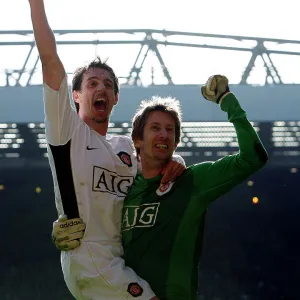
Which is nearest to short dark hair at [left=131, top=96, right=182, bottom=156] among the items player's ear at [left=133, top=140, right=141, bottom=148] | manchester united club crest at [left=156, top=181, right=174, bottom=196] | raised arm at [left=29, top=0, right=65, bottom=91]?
player's ear at [left=133, top=140, right=141, bottom=148]

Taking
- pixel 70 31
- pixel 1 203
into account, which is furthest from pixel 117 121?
pixel 1 203

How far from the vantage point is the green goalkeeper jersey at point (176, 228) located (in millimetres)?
4008

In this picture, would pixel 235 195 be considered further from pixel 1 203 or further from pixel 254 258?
pixel 1 203

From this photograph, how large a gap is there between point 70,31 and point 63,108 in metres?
7.71

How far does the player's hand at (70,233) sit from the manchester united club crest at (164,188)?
1.27ft

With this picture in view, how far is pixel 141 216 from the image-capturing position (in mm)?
4129

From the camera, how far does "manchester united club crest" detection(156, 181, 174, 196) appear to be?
13.6ft

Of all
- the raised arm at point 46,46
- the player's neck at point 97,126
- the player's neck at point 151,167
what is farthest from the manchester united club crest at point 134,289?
the raised arm at point 46,46

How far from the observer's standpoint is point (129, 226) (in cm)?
414

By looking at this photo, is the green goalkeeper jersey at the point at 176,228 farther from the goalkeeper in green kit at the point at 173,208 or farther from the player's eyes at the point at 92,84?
the player's eyes at the point at 92,84

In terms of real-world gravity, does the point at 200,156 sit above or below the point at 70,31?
below

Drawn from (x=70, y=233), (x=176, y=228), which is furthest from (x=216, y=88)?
(x=70, y=233)

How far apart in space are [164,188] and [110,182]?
0.87ft

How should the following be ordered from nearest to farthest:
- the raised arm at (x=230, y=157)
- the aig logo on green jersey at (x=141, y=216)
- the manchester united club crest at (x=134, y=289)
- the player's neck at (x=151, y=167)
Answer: the raised arm at (x=230, y=157) → the manchester united club crest at (x=134, y=289) → the aig logo on green jersey at (x=141, y=216) → the player's neck at (x=151, y=167)
